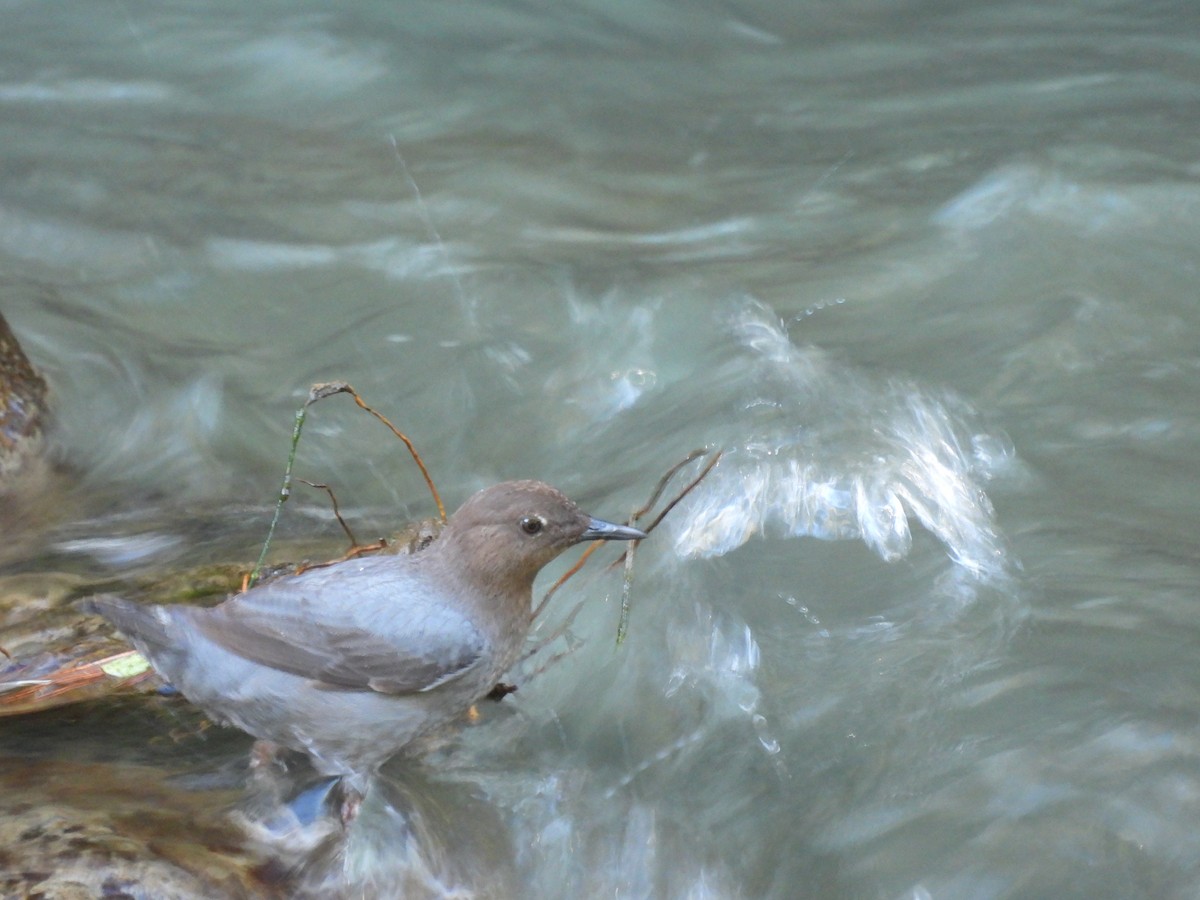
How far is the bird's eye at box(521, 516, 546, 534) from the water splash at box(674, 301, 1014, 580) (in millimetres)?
1053

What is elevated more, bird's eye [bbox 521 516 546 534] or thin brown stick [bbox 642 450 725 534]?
bird's eye [bbox 521 516 546 534]

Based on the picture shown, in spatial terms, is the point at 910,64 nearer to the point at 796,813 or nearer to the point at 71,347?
the point at 71,347

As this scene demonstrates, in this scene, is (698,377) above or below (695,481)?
below

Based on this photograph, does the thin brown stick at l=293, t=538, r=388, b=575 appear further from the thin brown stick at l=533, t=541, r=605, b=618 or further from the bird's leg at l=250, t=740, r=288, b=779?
the bird's leg at l=250, t=740, r=288, b=779

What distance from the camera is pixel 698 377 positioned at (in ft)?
19.1

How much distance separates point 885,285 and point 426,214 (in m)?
2.60

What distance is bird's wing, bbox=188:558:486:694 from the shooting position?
3562mm

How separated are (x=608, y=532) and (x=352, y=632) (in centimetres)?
75

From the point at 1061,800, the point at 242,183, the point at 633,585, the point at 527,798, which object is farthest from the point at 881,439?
the point at 242,183

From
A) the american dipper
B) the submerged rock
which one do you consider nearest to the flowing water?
the submerged rock

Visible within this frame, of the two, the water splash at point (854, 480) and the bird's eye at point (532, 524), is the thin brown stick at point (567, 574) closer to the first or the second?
the water splash at point (854, 480)

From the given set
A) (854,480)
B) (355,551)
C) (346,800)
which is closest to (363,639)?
(346,800)

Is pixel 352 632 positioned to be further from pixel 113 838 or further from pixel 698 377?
pixel 698 377

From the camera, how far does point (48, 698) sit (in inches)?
148
